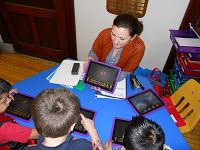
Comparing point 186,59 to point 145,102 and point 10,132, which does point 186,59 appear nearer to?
point 145,102

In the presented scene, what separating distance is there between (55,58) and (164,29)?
1.76m

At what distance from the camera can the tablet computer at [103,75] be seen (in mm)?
1680

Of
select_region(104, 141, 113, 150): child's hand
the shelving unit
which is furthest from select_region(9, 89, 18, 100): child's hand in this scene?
the shelving unit

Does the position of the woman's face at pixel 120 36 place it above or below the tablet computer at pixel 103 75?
above

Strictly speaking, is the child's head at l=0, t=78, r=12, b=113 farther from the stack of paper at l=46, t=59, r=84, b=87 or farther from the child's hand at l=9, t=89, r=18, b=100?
the stack of paper at l=46, t=59, r=84, b=87

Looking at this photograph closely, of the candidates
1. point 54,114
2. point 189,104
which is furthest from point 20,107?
point 189,104

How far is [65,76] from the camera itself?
182 centimetres

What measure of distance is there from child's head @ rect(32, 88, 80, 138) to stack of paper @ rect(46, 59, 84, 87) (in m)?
0.70

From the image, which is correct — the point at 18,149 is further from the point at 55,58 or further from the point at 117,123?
the point at 55,58

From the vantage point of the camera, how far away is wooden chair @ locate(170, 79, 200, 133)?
1.73 metres

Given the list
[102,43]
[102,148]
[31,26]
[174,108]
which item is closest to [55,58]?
[31,26]

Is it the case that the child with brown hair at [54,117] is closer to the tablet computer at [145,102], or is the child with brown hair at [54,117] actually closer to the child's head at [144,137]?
the child's head at [144,137]

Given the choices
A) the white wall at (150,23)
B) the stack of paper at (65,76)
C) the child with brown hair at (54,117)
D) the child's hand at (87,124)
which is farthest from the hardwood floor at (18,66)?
the child with brown hair at (54,117)

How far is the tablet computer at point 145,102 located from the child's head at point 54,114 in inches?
27.6
